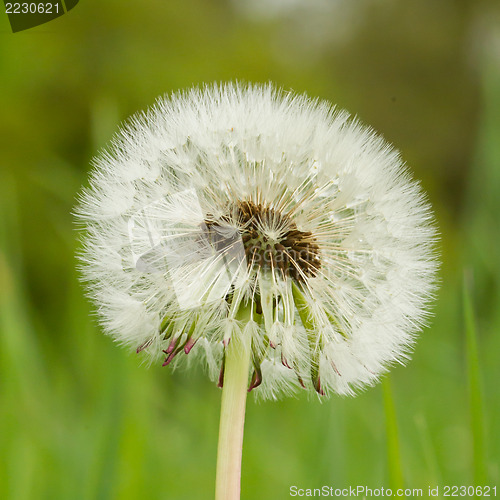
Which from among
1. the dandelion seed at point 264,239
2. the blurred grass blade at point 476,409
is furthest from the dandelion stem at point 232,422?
the blurred grass blade at point 476,409

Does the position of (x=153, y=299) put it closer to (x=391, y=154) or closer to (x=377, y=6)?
(x=391, y=154)

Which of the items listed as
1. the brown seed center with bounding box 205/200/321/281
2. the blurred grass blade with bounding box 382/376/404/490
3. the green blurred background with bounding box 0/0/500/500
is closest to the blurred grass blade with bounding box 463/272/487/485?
the green blurred background with bounding box 0/0/500/500

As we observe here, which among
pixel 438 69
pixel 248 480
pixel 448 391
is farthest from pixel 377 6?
pixel 248 480

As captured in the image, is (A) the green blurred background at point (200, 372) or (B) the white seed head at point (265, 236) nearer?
(B) the white seed head at point (265, 236)

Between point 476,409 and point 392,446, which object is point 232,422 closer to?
point 392,446

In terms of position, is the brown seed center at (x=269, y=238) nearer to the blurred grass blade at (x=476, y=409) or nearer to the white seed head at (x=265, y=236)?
the white seed head at (x=265, y=236)

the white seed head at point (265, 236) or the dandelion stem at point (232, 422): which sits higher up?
the white seed head at point (265, 236)
